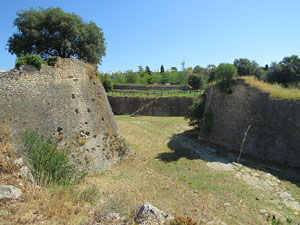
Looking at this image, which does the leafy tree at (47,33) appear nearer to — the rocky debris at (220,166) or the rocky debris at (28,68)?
the rocky debris at (28,68)

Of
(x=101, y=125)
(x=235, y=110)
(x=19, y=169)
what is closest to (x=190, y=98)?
(x=235, y=110)

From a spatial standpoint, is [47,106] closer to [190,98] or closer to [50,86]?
[50,86]

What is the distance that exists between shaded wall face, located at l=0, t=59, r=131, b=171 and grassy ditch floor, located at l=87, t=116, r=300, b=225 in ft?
4.07

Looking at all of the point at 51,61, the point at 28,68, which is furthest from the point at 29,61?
the point at 51,61

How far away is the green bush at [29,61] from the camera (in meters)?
8.61

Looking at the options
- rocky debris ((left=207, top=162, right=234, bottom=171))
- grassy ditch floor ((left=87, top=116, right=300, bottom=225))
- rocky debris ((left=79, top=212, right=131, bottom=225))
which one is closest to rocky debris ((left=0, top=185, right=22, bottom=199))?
rocky debris ((left=79, top=212, right=131, bottom=225))

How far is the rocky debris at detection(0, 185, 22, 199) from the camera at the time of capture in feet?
11.8

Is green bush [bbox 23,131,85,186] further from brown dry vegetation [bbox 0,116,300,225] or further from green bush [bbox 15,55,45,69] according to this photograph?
green bush [bbox 15,55,45,69]

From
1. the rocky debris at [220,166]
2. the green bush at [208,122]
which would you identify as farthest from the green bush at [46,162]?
the green bush at [208,122]

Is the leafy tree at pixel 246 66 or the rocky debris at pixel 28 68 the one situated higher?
the leafy tree at pixel 246 66

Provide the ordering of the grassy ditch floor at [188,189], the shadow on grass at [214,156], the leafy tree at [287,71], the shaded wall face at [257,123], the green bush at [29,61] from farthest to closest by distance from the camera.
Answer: the leafy tree at [287,71] → the shaded wall face at [257,123] → the shadow on grass at [214,156] → the green bush at [29,61] → the grassy ditch floor at [188,189]

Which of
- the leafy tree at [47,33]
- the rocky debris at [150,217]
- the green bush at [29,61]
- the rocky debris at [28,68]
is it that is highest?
the leafy tree at [47,33]

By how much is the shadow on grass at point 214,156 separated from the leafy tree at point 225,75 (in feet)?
15.1

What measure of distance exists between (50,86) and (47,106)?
106 centimetres
